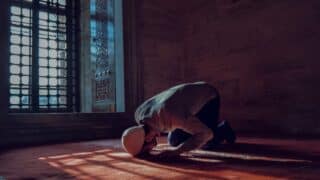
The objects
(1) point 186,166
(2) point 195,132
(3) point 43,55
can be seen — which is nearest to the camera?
(1) point 186,166

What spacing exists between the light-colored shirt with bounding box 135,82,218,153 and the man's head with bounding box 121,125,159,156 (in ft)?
0.16

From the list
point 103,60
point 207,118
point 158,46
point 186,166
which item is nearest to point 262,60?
point 158,46

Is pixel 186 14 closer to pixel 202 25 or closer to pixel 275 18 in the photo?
pixel 202 25

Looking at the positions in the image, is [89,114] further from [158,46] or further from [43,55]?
[43,55]

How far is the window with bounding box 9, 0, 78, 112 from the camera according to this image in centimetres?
486

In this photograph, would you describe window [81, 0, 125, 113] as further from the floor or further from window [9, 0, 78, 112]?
the floor

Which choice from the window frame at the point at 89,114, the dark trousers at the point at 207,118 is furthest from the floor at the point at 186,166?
the window frame at the point at 89,114

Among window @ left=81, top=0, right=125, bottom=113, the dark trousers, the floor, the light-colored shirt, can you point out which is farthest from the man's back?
window @ left=81, top=0, right=125, bottom=113

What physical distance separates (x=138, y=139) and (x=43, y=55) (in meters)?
3.70

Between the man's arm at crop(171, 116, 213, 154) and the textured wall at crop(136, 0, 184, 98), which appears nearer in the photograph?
the man's arm at crop(171, 116, 213, 154)

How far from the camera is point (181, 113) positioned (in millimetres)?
1925

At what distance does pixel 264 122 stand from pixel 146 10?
6.98 feet

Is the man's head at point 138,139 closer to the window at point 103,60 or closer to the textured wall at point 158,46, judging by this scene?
the window at point 103,60

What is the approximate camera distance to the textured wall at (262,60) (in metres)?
3.33
